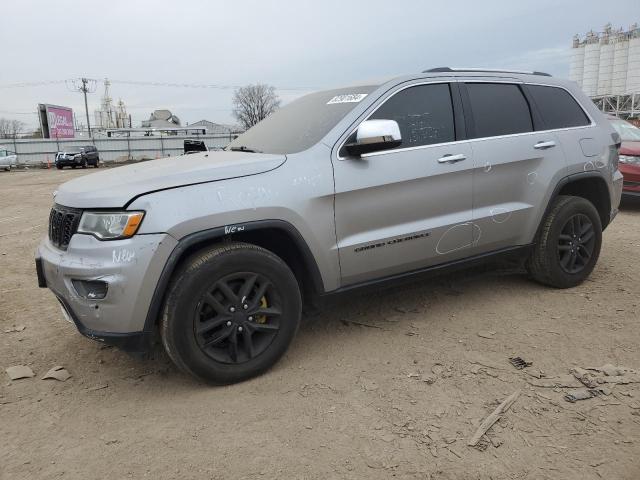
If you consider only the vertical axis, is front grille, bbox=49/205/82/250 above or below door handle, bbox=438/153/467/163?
below

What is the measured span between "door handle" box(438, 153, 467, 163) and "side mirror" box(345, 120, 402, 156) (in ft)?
1.57

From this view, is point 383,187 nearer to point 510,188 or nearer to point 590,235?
point 510,188

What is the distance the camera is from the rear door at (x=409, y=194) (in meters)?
3.22

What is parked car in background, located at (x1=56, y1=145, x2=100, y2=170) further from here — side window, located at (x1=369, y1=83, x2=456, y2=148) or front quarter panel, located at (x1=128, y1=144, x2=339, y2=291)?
front quarter panel, located at (x1=128, y1=144, x2=339, y2=291)

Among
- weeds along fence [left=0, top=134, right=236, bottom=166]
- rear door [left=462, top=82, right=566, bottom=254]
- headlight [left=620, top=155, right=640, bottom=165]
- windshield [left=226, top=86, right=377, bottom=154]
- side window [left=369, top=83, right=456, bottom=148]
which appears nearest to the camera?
windshield [left=226, top=86, right=377, bottom=154]

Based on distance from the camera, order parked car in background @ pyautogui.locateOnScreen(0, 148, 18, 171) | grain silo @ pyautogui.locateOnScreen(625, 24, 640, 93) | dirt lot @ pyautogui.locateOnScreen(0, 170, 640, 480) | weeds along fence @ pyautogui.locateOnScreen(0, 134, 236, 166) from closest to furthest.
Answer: dirt lot @ pyautogui.locateOnScreen(0, 170, 640, 480), parked car in background @ pyautogui.locateOnScreen(0, 148, 18, 171), weeds along fence @ pyautogui.locateOnScreen(0, 134, 236, 166), grain silo @ pyautogui.locateOnScreen(625, 24, 640, 93)

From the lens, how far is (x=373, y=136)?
10.1 ft

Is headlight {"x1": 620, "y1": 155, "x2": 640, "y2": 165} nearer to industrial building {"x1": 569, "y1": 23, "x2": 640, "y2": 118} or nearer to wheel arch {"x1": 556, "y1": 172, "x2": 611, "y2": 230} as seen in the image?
wheel arch {"x1": 556, "y1": 172, "x2": 611, "y2": 230}

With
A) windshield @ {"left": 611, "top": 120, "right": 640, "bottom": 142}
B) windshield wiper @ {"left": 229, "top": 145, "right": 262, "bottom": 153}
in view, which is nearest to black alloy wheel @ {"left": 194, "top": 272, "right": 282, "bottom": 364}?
windshield wiper @ {"left": 229, "top": 145, "right": 262, "bottom": 153}

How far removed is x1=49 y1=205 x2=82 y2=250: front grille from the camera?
2799mm

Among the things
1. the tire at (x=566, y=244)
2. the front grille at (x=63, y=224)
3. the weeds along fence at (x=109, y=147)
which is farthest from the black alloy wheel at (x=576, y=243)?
the weeds along fence at (x=109, y=147)

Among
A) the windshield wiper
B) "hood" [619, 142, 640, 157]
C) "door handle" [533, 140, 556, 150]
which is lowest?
"hood" [619, 142, 640, 157]

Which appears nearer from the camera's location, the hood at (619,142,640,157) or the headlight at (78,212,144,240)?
the headlight at (78,212,144,240)

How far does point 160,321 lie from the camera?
2812mm
